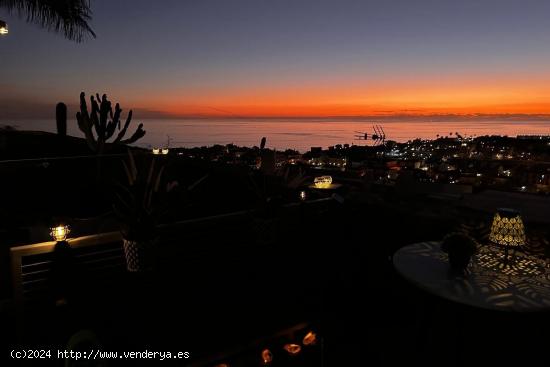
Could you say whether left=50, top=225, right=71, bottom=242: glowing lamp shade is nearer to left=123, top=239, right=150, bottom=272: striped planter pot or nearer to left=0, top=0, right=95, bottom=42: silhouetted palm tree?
left=123, top=239, right=150, bottom=272: striped planter pot

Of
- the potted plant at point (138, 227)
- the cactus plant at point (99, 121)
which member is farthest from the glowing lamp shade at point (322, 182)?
the potted plant at point (138, 227)

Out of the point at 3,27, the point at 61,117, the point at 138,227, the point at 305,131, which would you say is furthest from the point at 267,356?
the point at 305,131

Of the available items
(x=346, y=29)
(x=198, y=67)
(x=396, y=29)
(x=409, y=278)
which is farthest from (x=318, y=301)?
(x=198, y=67)

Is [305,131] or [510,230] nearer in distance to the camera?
[510,230]

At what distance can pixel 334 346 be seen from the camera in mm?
2670

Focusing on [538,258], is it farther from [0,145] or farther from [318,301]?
[0,145]

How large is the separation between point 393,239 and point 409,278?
2.05 m

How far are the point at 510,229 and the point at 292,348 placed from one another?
5.85ft

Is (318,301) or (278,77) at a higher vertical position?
(278,77)

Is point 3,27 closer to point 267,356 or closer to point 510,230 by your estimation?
point 267,356

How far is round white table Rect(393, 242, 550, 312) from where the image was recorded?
1.93 m

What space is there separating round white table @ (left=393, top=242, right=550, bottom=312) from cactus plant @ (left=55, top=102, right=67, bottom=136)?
9.00 metres

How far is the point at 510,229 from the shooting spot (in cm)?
225

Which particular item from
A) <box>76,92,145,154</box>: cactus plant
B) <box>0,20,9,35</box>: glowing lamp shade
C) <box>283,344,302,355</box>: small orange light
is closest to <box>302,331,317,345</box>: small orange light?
<box>283,344,302,355</box>: small orange light
